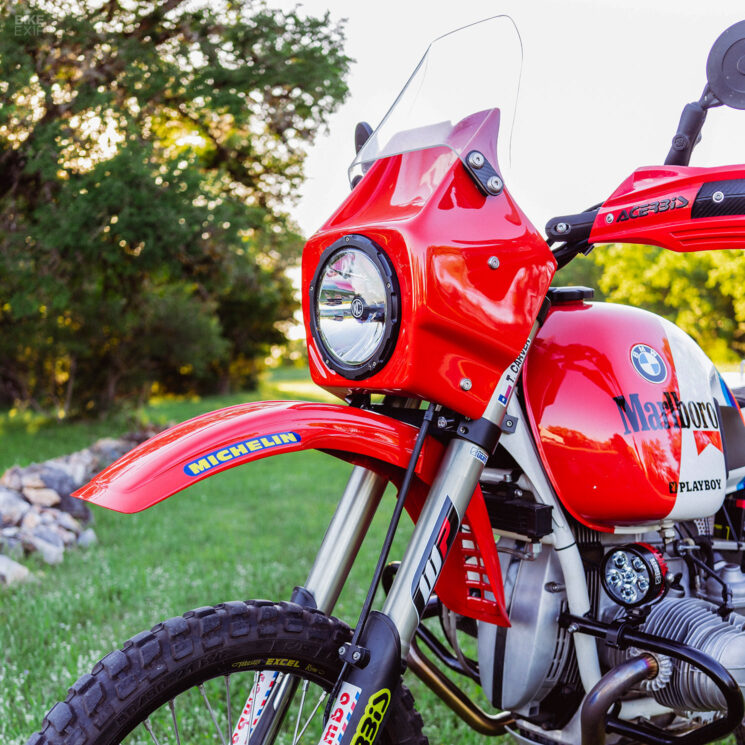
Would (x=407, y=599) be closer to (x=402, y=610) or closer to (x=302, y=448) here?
(x=402, y=610)

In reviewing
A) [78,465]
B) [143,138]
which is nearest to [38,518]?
[78,465]

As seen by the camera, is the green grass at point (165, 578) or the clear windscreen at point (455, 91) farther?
the green grass at point (165, 578)

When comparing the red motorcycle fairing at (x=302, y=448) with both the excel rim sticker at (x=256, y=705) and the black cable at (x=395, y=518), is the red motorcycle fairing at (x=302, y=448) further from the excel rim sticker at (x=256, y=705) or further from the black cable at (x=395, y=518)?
the excel rim sticker at (x=256, y=705)

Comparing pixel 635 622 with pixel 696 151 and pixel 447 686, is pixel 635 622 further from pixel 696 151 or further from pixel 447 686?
pixel 696 151

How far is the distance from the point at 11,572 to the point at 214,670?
145 inches

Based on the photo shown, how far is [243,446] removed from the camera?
141 centimetres

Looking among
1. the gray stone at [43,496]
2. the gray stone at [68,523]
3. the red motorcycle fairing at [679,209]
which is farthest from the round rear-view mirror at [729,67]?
the gray stone at [43,496]

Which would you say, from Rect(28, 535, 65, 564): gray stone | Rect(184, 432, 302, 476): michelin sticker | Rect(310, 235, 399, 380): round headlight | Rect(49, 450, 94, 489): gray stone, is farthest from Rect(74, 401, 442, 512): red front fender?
Rect(49, 450, 94, 489): gray stone

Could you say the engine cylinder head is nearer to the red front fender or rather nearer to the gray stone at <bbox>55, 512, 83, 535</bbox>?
the red front fender

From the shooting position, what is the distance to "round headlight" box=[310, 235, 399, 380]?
1448 millimetres

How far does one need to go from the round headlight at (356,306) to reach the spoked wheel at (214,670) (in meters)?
0.49

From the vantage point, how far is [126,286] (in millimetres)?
9844

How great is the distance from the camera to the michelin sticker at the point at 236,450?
1364mm

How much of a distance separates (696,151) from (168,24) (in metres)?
8.68
